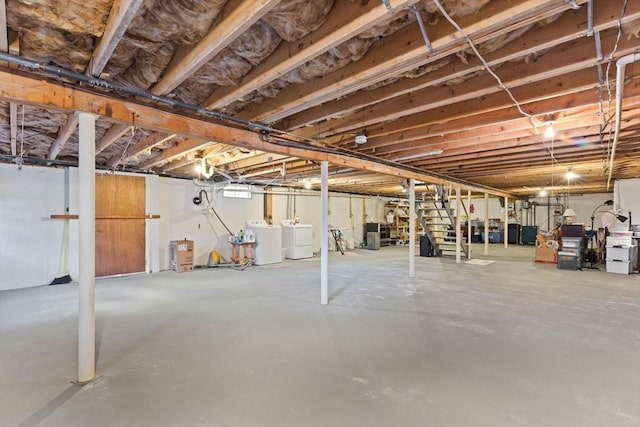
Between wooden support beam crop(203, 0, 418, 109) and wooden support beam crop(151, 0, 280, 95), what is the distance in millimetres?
393

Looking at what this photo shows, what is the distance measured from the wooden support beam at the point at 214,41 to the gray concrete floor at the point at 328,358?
2174 mm

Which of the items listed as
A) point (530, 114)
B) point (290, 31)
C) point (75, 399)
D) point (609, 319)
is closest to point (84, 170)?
point (75, 399)

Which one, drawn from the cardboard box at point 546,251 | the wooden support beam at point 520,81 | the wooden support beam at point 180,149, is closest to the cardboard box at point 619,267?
the cardboard box at point 546,251

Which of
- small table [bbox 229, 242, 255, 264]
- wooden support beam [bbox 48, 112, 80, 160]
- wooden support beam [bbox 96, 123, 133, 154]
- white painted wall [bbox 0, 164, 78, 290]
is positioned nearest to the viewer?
wooden support beam [bbox 48, 112, 80, 160]

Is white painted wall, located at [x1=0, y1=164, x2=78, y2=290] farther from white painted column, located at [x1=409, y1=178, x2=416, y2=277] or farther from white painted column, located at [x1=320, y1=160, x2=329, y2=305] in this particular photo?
white painted column, located at [x1=409, y1=178, x2=416, y2=277]

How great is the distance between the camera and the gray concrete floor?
187 centimetres

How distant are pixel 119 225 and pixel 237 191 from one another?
282 cm

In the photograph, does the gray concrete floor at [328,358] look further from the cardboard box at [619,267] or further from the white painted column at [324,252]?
the cardboard box at [619,267]

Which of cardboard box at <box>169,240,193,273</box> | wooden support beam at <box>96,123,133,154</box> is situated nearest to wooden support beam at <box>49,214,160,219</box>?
cardboard box at <box>169,240,193,273</box>

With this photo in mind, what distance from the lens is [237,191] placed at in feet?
26.6

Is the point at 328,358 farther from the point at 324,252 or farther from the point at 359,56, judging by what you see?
the point at 359,56

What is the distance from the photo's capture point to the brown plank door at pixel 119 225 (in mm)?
5871

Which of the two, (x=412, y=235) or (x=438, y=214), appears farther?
(x=438, y=214)

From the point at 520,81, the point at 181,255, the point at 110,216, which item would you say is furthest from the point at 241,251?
the point at 520,81
